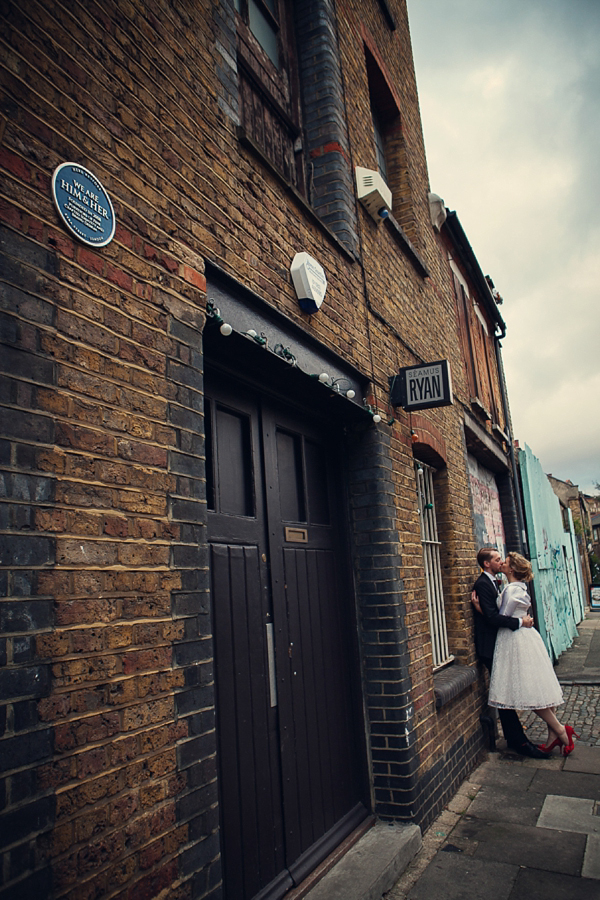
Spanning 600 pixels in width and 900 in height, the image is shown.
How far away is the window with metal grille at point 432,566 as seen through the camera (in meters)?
5.28

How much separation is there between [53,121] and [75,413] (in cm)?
96

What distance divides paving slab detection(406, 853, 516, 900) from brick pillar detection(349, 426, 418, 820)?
334 mm

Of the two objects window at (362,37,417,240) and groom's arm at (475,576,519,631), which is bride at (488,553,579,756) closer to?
groom's arm at (475,576,519,631)

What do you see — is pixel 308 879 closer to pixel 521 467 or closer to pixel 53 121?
pixel 53 121

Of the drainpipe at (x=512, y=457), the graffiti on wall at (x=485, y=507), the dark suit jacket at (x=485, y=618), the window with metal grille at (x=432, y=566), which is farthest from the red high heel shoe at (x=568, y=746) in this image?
the drainpipe at (x=512, y=457)

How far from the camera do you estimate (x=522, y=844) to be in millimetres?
3621

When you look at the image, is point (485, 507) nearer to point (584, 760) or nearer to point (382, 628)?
point (584, 760)

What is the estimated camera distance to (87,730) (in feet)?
5.59

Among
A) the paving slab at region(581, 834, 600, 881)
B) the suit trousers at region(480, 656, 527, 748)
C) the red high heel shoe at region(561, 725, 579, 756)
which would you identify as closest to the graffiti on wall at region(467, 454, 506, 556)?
the suit trousers at region(480, 656, 527, 748)

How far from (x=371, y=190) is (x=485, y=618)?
398cm

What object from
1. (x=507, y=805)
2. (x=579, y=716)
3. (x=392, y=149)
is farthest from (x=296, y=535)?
(x=579, y=716)

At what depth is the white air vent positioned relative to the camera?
4.62 meters

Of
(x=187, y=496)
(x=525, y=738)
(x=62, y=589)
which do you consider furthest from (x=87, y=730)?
(x=525, y=738)

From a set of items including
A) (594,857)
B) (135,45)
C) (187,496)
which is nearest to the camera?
(187,496)
